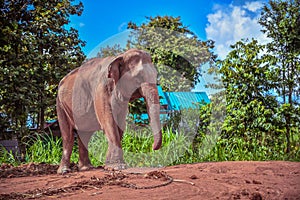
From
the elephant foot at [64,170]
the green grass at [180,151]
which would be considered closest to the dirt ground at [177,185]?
the elephant foot at [64,170]

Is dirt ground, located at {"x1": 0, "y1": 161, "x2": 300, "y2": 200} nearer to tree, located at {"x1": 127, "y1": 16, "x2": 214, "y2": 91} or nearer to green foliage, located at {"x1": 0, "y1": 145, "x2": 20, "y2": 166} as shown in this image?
tree, located at {"x1": 127, "y1": 16, "x2": 214, "y2": 91}

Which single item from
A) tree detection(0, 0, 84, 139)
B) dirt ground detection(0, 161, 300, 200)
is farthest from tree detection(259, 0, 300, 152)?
tree detection(0, 0, 84, 139)

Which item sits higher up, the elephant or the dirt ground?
the elephant

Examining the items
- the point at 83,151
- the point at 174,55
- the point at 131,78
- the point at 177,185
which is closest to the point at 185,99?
the point at 174,55

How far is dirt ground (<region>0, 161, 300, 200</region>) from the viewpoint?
8.12 feet

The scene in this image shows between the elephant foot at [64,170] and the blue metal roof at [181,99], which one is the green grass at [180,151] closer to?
the blue metal roof at [181,99]

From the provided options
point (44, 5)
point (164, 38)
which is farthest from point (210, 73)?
point (44, 5)

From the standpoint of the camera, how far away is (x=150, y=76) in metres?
3.32

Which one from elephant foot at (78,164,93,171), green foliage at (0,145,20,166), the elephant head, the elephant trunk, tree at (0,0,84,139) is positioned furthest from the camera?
tree at (0,0,84,139)

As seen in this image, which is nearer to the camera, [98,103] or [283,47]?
[98,103]

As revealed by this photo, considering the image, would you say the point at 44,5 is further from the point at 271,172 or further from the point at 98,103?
the point at 271,172

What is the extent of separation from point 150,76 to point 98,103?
2.10ft

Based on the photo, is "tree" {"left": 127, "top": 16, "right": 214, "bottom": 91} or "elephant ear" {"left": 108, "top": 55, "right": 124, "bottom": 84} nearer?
"elephant ear" {"left": 108, "top": 55, "right": 124, "bottom": 84}

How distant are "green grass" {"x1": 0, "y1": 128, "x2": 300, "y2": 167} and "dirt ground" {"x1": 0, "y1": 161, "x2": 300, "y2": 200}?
1.98m
